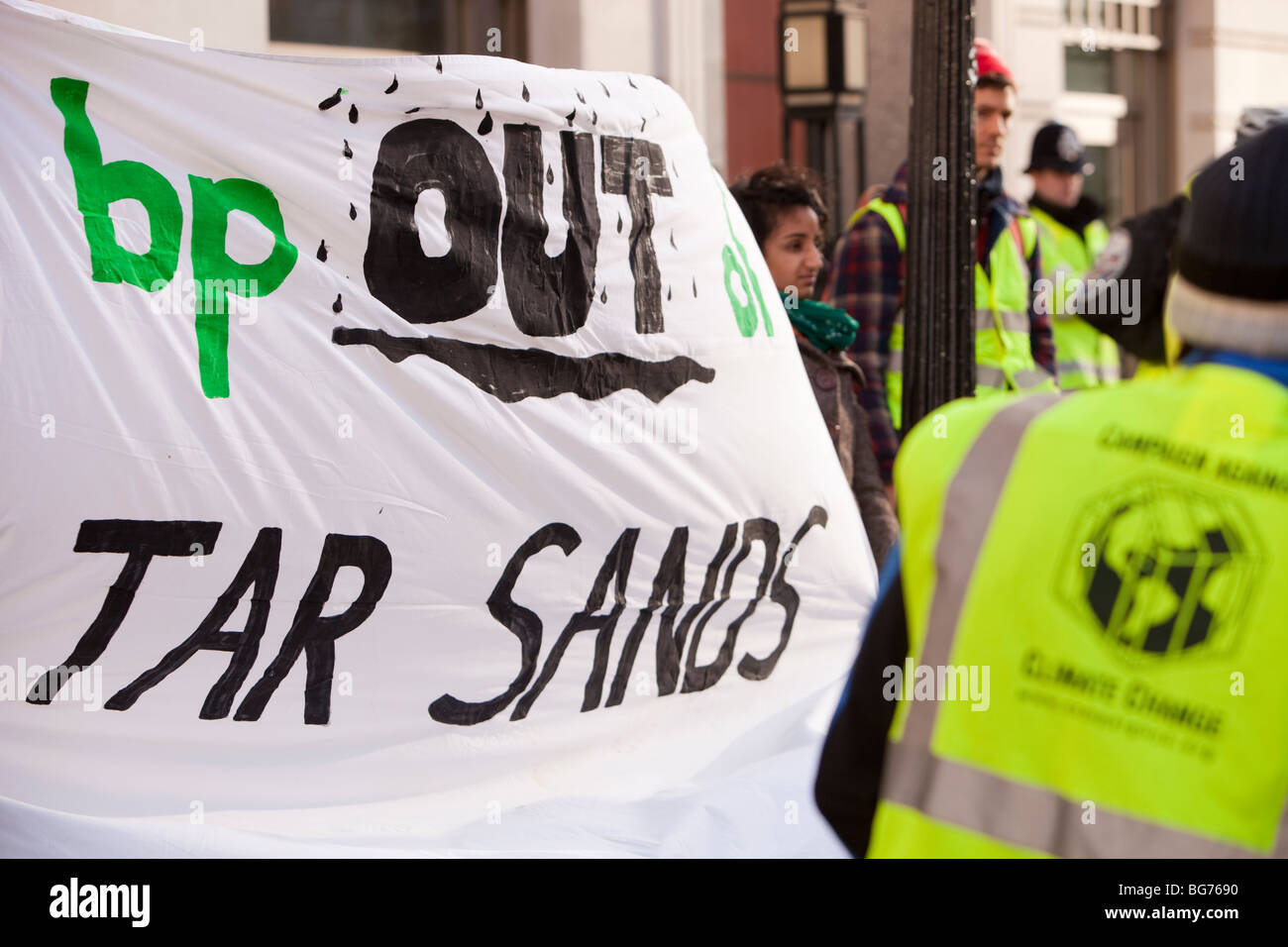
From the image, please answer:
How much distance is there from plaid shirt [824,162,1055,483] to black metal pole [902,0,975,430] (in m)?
0.23

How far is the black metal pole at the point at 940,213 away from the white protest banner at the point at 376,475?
686 mm

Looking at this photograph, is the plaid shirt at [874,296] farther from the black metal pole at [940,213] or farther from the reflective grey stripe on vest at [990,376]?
the reflective grey stripe on vest at [990,376]

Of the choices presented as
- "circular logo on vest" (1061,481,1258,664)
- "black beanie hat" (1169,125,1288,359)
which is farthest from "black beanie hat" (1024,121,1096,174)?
"circular logo on vest" (1061,481,1258,664)

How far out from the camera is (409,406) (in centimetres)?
336

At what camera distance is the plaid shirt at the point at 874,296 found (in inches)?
188

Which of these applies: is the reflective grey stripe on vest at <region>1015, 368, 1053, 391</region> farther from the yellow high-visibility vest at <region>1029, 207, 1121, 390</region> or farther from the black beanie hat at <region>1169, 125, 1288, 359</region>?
the black beanie hat at <region>1169, 125, 1288, 359</region>

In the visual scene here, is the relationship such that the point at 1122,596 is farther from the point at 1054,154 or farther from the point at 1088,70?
the point at 1088,70

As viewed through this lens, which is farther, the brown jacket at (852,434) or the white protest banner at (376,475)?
the brown jacket at (852,434)

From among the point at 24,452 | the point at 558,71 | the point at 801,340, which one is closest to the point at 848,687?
the point at 24,452

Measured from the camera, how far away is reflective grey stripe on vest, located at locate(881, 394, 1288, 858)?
1.38 metres

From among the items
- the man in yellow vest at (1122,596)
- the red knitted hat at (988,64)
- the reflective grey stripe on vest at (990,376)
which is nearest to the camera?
the man in yellow vest at (1122,596)

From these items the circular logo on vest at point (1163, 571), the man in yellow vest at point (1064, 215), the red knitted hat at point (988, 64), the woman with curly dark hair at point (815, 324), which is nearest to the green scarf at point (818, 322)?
the woman with curly dark hair at point (815, 324)
